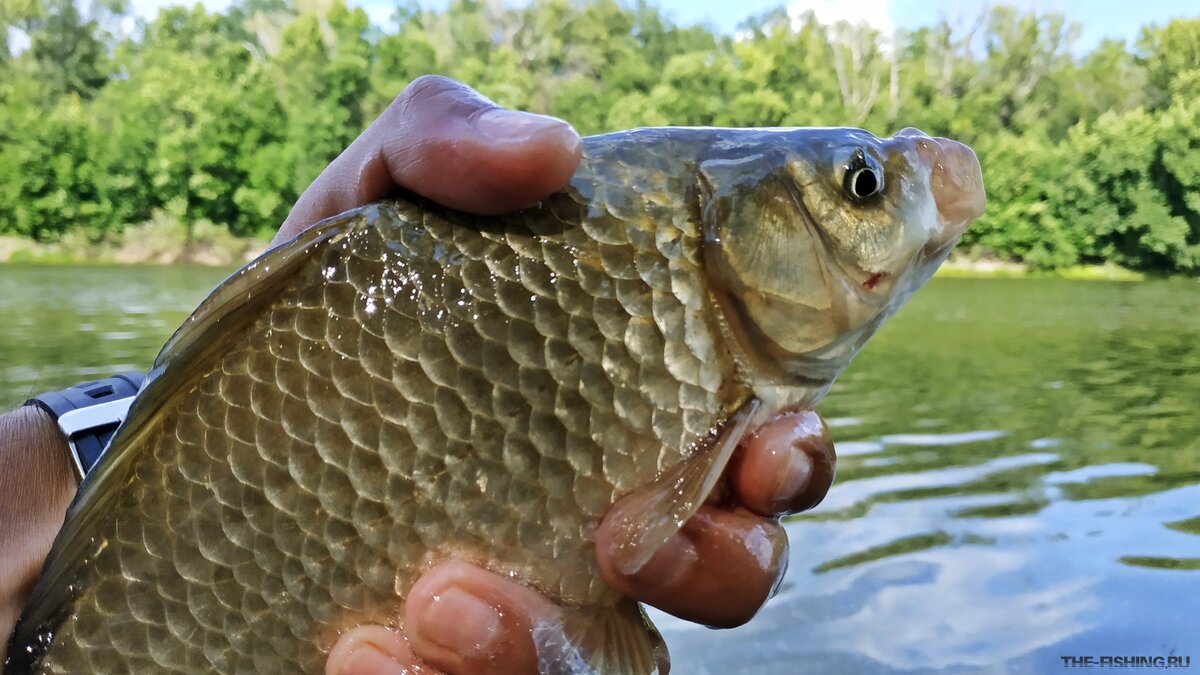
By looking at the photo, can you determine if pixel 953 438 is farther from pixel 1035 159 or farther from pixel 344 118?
pixel 344 118

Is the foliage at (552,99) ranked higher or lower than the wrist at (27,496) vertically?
lower

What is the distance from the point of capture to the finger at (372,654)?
4.55 ft

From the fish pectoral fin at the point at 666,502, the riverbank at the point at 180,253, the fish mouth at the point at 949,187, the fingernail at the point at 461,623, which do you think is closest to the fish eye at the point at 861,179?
the fish mouth at the point at 949,187

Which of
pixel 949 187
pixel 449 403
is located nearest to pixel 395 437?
pixel 449 403

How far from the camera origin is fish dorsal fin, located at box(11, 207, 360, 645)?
143 centimetres

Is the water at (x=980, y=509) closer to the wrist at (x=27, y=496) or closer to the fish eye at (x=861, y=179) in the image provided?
the wrist at (x=27, y=496)

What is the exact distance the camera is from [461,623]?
1.46 meters

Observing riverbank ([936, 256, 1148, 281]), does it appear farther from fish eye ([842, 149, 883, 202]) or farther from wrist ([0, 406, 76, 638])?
wrist ([0, 406, 76, 638])

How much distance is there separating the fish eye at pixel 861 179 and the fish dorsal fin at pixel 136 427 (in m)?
0.94

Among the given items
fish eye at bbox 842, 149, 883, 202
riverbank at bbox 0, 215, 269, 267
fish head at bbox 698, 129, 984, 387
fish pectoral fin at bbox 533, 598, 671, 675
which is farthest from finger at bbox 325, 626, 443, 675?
riverbank at bbox 0, 215, 269, 267

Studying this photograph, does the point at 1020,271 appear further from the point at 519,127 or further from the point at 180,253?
the point at 519,127

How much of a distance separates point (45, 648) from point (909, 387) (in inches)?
398

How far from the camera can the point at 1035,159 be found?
33906 mm

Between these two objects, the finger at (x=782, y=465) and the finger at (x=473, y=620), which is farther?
the finger at (x=782, y=465)
